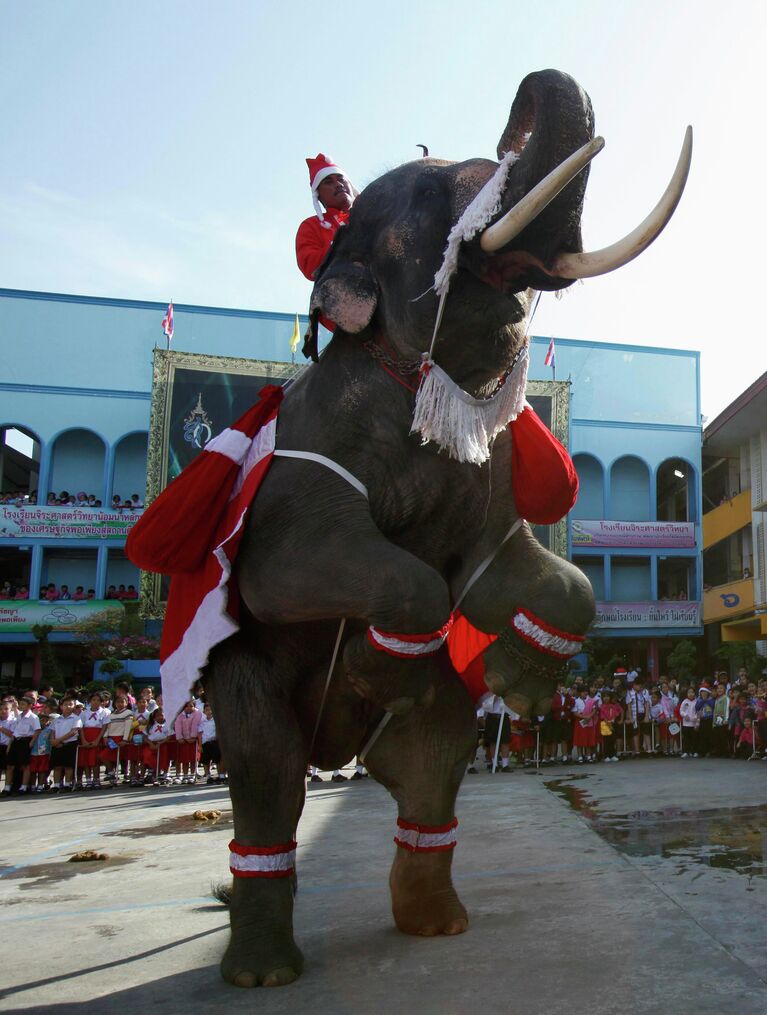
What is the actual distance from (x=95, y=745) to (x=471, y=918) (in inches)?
409

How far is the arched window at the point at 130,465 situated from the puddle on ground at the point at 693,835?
2635 centimetres

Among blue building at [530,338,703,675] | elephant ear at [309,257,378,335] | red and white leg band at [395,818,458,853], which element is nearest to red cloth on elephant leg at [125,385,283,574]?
elephant ear at [309,257,378,335]

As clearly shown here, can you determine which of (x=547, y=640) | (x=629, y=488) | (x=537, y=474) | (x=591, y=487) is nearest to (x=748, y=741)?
(x=537, y=474)

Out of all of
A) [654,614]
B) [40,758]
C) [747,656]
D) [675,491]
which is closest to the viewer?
[40,758]

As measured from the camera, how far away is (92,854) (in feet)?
18.4

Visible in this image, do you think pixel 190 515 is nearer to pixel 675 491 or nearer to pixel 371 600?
pixel 371 600

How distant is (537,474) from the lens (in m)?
3.11

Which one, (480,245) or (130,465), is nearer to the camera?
(480,245)

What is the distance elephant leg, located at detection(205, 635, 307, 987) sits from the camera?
280 cm

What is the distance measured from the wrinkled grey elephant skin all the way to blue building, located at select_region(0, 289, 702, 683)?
2521 cm

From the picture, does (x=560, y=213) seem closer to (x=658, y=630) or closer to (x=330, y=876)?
(x=330, y=876)

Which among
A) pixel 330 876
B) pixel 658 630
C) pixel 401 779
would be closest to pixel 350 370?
pixel 401 779

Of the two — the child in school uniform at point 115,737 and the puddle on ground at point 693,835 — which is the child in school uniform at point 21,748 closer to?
the child in school uniform at point 115,737

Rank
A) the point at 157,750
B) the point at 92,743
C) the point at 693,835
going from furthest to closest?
1. the point at 157,750
2. the point at 92,743
3. the point at 693,835
